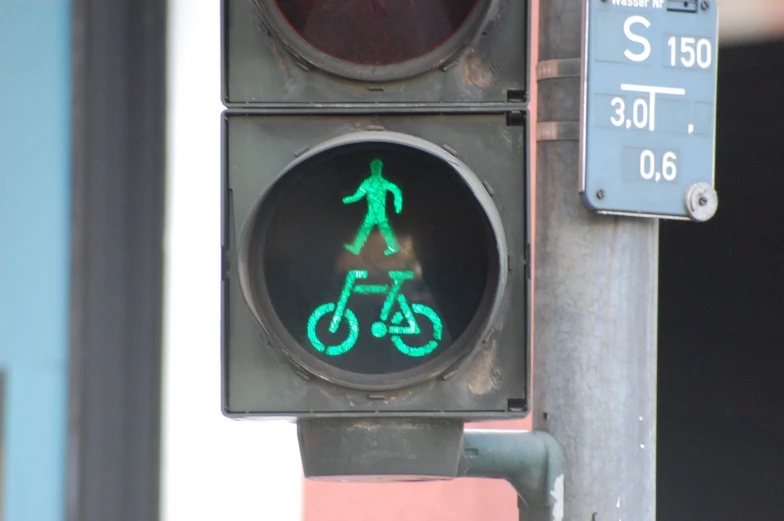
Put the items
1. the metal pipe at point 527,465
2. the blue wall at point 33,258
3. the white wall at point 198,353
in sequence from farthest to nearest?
the white wall at point 198,353
the blue wall at point 33,258
the metal pipe at point 527,465

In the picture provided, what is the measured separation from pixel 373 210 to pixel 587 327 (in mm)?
473

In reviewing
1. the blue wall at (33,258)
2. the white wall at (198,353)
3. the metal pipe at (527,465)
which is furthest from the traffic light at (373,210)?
the white wall at (198,353)

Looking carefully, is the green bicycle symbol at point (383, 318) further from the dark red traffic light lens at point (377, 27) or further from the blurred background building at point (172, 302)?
the blurred background building at point (172, 302)

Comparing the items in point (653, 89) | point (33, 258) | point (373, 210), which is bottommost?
point (33, 258)

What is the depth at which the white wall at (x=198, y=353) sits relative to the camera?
184 inches

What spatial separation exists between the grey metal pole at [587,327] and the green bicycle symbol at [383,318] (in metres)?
0.30

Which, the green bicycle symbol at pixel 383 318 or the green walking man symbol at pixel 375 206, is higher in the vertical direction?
the green walking man symbol at pixel 375 206

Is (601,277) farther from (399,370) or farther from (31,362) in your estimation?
(31,362)

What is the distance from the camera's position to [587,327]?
6.98 feet

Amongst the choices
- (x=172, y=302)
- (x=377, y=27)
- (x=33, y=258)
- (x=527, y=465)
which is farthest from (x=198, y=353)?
(x=377, y=27)

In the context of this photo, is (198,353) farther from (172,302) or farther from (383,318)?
(383,318)

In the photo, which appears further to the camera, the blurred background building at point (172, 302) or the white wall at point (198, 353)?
the white wall at point (198, 353)

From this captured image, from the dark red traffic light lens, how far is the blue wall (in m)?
2.55

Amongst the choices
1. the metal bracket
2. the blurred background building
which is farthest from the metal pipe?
the blurred background building
